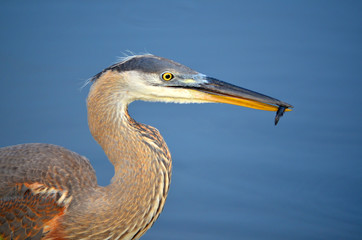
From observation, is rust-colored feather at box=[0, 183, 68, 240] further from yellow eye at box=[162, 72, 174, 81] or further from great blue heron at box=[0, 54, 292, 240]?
yellow eye at box=[162, 72, 174, 81]

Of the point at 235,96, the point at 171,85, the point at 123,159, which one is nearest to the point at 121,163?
the point at 123,159

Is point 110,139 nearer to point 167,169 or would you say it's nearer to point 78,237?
point 167,169

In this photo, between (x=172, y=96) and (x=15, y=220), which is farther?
(x=172, y=96)

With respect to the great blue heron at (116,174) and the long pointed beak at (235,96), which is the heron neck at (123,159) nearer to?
the great blue heron at (116,174)

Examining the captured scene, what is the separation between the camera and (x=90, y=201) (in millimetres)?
2176

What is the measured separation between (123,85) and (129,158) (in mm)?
376

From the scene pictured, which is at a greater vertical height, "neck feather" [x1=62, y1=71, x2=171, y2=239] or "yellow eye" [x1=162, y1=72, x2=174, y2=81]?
"yellow eye" [x1=162, y1=72, x2=174, y2=81]

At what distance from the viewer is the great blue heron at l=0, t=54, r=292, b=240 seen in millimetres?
2115

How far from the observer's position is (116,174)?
2.21 m

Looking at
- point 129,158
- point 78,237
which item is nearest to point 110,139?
point 129,158

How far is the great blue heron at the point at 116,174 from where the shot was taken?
2.12 metres

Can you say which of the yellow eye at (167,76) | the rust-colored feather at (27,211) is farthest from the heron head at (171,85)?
the rust-colored feather at (27,211)

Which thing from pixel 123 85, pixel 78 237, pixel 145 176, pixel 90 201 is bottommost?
pixel 78 237

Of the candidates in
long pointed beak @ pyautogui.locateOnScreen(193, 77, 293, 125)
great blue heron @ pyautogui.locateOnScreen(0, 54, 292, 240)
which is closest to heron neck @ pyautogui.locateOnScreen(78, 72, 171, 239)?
great blue heron @ pyautogui.locateOnScreen(0, 54, 292, 240)
